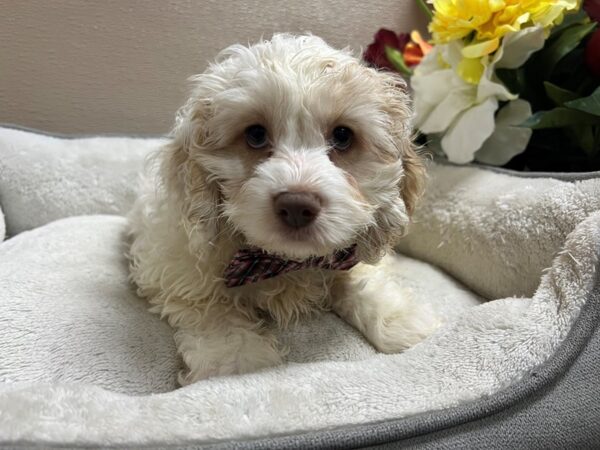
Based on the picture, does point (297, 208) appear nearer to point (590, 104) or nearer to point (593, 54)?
point (590, 104)

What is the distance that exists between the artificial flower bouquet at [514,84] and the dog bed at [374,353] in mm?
156

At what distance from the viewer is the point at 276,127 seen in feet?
4.16

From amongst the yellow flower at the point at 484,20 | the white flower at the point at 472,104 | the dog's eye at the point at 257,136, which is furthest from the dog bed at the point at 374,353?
the dog's eye at the point at 257,136

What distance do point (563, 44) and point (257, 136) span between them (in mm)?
1106

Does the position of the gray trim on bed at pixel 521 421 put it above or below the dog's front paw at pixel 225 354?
→ above

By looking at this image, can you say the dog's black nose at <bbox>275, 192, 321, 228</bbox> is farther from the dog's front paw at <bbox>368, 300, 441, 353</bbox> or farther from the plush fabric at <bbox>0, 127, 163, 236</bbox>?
the plush fabric at <bbox>0, 127, 163, 236</bbox>

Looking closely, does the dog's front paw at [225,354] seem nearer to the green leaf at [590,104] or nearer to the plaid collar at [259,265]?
the plaid collar at [259,265]

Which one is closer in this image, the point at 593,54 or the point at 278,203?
the point at 278,203

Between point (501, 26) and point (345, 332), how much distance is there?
103 centimetres

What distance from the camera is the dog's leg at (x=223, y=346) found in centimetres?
123

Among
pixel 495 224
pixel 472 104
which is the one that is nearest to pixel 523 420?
pixel 495 224

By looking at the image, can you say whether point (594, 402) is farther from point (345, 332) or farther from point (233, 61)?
point (233, 61)

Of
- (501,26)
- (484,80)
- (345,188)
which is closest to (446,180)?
(484,80)

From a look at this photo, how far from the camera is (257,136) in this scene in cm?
130
